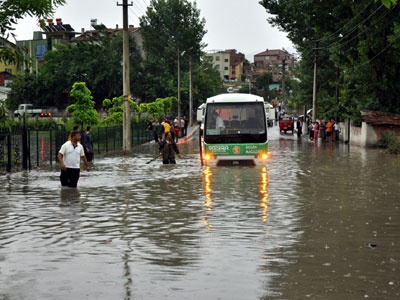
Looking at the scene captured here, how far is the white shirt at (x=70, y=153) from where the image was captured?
17109 mm

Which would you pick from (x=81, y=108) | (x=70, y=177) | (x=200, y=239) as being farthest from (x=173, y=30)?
(x=200, y=239)

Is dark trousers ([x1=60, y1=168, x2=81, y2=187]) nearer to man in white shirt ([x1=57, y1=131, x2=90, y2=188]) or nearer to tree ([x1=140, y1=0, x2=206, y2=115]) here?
man in white shirt ([x1=57, y1=131, x2=90, y2=188])

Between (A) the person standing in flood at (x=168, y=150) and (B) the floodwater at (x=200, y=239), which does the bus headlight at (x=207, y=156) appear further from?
(B) the floodwater at (x=200, y=239)

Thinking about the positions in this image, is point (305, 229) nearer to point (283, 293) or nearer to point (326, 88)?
point (283, 293)

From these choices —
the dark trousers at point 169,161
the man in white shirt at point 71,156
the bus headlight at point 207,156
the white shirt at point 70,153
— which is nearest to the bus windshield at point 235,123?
the bus headlight at point 207,156

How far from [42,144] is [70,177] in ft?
41.9

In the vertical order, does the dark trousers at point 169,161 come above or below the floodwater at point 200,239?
above

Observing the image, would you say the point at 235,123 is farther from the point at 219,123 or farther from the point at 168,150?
the point at 168,150

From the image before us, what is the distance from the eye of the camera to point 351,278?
8.11m

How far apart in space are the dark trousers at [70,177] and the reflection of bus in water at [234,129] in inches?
422

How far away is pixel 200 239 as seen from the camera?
35.6ft

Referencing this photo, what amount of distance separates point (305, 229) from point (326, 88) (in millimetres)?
62625

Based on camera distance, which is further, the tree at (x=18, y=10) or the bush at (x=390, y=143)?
the bush at (x=390, y=143)

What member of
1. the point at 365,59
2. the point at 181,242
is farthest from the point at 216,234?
the point at 365,59
